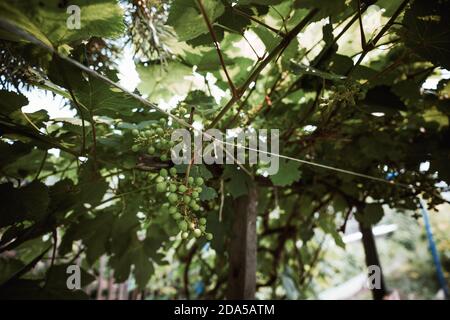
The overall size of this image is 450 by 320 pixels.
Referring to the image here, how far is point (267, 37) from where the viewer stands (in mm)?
1085

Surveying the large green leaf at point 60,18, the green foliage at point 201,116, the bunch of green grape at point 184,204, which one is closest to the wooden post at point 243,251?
the green foliage at point 201,116

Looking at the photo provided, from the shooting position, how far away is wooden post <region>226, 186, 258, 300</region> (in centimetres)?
157

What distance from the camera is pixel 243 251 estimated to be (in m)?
1.64

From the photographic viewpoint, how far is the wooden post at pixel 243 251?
1.57 m

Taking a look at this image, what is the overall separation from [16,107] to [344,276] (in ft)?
56.2

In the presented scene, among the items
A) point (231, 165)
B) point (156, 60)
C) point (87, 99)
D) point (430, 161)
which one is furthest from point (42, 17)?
point (430, 161)

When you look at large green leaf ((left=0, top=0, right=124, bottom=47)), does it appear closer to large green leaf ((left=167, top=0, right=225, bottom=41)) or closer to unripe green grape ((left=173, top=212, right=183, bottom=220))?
large green leaf ((left=167, top=0, right=225, bottom=41))

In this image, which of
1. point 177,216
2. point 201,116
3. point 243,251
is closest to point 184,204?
point 177,216

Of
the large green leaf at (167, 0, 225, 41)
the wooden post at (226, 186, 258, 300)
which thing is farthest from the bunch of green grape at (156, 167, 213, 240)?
the wooden post at (226, 186, 258, 300)

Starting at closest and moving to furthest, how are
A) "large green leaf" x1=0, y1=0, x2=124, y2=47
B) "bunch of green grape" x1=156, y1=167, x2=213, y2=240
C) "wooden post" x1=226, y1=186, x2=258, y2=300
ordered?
"large green leaf" x1=0, y1=0, x2=124, y2=47 → "bunch of green grape" x1=156, y1=167, x2=213, y2=240 → "wooden post" x1=226, y1=186, x2=258, y2=300

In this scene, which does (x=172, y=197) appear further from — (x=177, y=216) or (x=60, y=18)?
(x=60, y=18)

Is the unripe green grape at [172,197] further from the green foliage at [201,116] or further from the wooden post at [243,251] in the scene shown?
the wooden post at [243,251]
